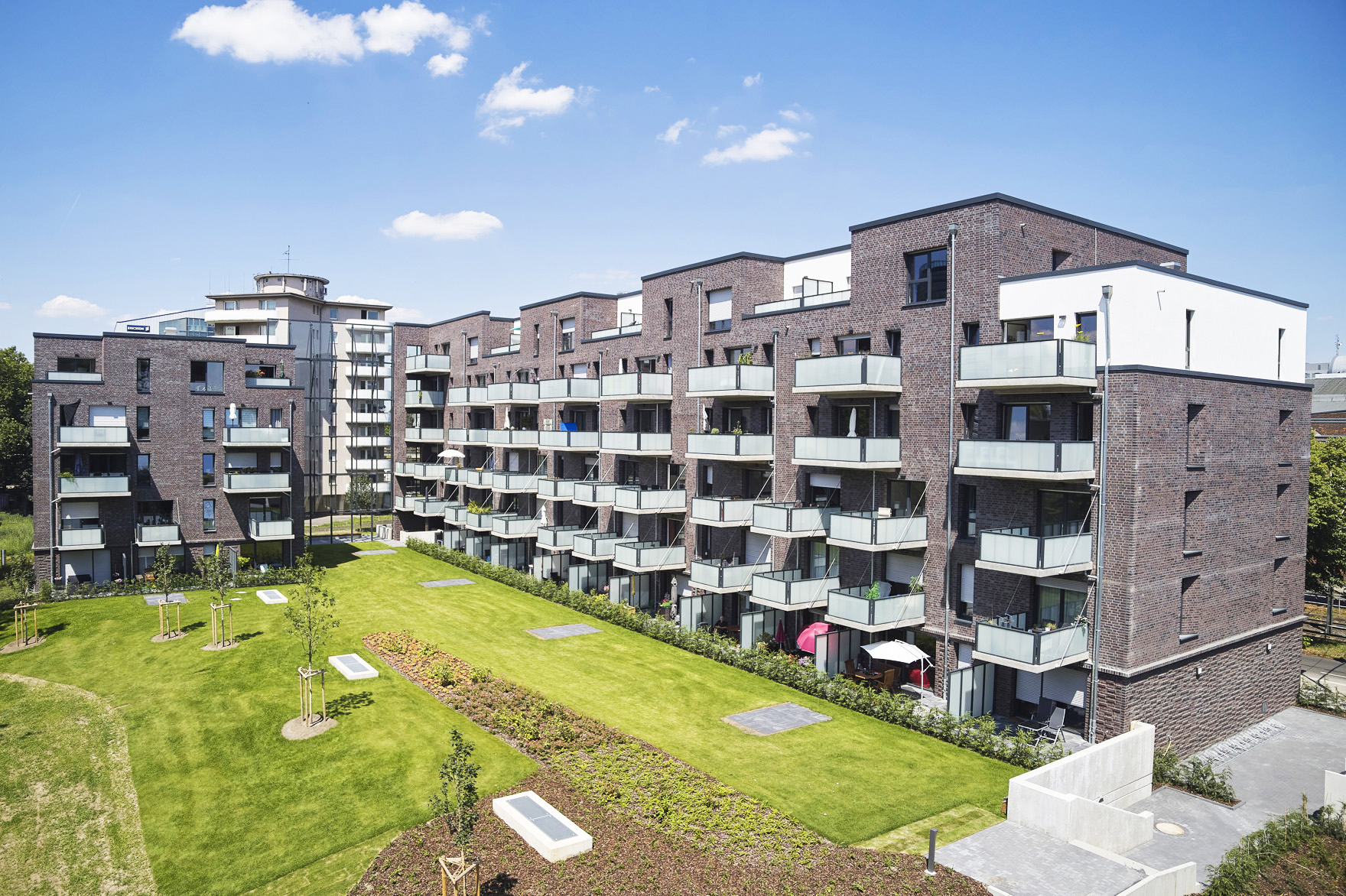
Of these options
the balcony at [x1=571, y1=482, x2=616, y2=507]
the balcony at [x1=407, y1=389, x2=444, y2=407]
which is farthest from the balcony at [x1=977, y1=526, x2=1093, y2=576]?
the balcony at [x1=407, y1=389, x2=444, y2=407]

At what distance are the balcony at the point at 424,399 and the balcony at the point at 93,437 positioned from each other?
18.4 m

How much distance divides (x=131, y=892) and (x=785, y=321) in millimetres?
24443

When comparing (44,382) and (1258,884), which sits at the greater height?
(44,382)

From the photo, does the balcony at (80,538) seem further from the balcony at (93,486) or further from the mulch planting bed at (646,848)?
the mulch planting bed at (646,848)

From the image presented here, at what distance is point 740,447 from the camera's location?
30.2 m

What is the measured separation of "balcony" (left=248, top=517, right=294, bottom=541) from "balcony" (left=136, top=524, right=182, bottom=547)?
3.10 metres

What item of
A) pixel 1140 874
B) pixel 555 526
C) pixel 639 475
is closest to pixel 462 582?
pixel 555 526

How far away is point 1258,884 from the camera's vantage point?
1466cm

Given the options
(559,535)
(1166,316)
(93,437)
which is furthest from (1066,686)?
(93,437)

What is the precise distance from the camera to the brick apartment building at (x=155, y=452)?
35.7 meters

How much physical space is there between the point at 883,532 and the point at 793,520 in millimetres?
3719

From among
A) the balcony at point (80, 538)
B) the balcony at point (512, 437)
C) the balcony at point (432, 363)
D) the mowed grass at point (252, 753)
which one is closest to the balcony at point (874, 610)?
the mowed grass at point (252, 753)

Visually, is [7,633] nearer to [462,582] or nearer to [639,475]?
[462,582]

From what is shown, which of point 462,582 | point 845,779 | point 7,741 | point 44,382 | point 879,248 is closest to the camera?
point 845,779
